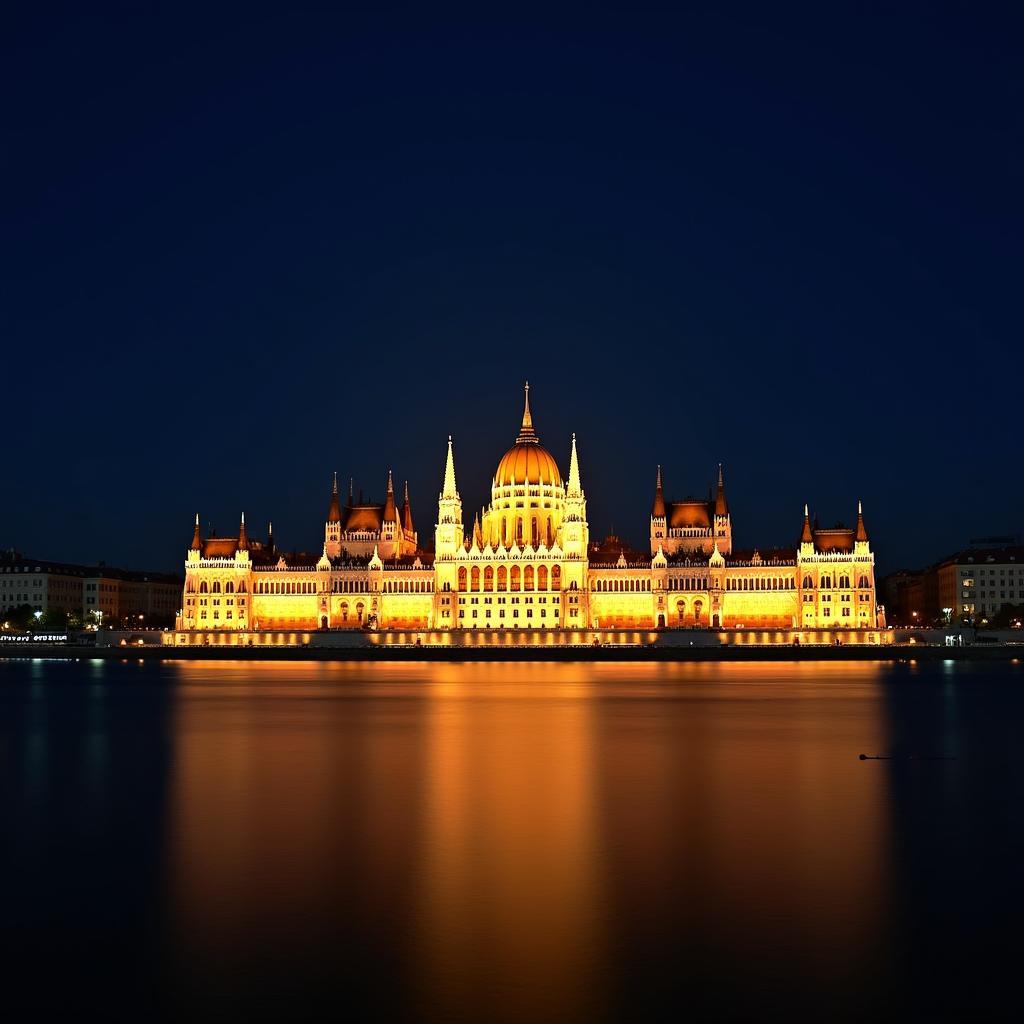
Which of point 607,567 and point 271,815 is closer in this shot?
point 271,815

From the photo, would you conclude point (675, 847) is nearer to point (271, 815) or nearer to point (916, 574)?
point (271, 815)

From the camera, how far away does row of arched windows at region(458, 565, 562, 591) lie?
125 meters

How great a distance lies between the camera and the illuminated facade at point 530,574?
402ft

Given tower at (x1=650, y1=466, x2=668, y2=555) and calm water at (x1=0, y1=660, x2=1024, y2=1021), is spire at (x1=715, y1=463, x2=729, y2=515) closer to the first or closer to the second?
tower at (x1=650, y1=466, x2=668, y2=555)

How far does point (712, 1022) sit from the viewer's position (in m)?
13.5

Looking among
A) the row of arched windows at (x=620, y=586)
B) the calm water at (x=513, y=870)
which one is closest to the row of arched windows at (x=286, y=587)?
the row of arched windows at (x=620, y=586)

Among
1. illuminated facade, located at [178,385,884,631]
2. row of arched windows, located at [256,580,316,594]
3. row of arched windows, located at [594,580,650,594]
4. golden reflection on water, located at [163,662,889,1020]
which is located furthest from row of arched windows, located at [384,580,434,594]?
golden reflection on water, located at [163,662,889,1020]

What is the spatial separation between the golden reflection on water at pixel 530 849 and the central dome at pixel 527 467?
86.1 m

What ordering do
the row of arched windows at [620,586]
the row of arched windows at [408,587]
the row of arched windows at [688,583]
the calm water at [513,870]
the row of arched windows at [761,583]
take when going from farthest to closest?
the row of arched windows at [408,587] < the row of arched windows at [620,586] < the row of arched windows at [761,583] < the row of arched windows at [688,583] < the calm water at [513,870]

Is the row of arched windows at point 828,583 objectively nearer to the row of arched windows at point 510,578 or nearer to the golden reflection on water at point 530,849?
the row of arched windows at point 510,578

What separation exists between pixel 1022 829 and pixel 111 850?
1572 cm

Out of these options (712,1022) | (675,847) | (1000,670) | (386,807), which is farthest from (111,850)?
(1000,670)

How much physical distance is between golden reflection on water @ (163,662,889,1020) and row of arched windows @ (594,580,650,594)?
249 feet

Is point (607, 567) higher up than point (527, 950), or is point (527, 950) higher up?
point (607, 567)
